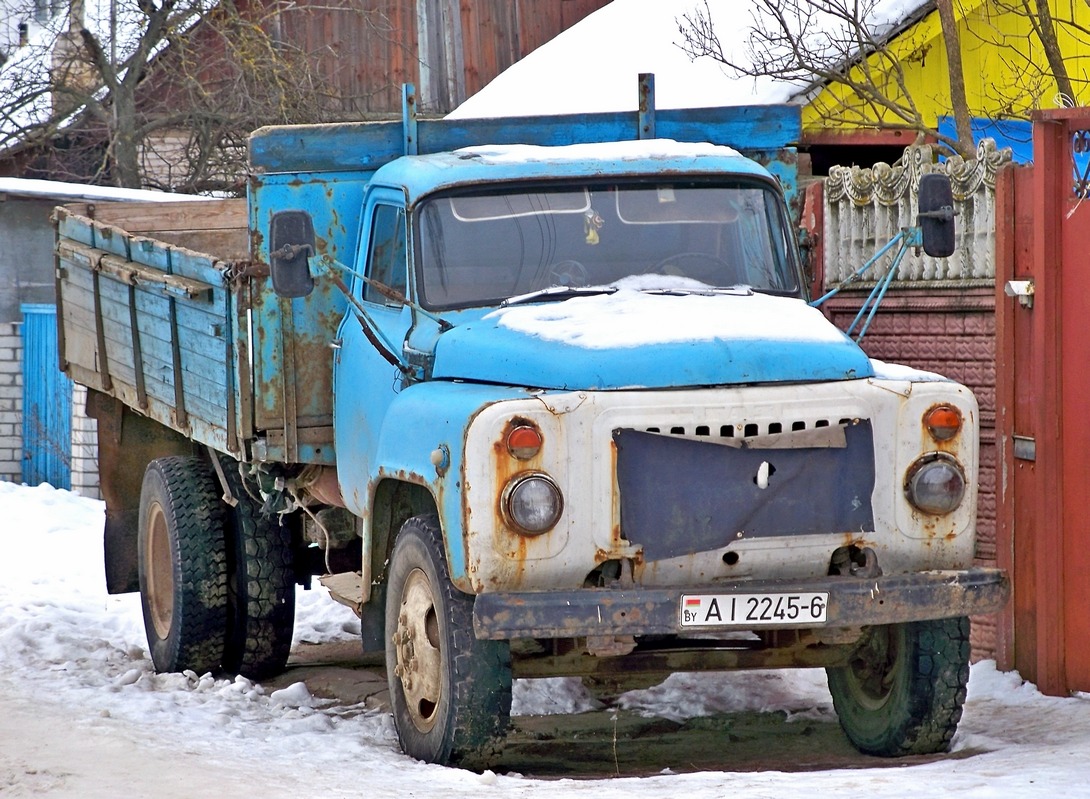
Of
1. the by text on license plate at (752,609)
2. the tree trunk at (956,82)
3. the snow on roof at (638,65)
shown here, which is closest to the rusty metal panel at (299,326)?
the by text on license plate at (752,609)

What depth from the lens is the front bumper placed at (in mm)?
5262

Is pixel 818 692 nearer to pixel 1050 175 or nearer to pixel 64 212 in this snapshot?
pixel 1050 175

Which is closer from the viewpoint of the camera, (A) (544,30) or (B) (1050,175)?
(B) (1050,175)

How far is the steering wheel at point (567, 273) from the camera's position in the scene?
6262mm

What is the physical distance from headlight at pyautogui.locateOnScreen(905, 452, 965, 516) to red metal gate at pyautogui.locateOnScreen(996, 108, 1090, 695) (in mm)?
1311

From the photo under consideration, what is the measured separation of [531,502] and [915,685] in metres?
1.65

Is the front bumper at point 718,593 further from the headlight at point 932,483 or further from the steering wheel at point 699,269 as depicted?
the steering wheel at point 699,269

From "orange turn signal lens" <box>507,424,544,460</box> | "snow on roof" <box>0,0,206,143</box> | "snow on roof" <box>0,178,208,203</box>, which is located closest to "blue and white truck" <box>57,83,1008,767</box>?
"orange turn signal lens" <box>507,424,544,460</box>

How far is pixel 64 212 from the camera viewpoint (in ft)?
31.3

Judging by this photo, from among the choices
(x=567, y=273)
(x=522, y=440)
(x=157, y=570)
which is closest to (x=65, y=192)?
(x=157, y=570)

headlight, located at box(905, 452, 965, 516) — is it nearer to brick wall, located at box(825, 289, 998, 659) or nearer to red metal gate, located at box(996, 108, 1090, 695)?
red metal gate, located at box(996, 108, 1090, 695)

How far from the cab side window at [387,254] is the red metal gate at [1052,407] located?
246cm

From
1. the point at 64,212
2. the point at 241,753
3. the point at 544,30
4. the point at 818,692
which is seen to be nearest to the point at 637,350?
the point at 241,753

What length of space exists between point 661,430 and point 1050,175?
2360 mm
